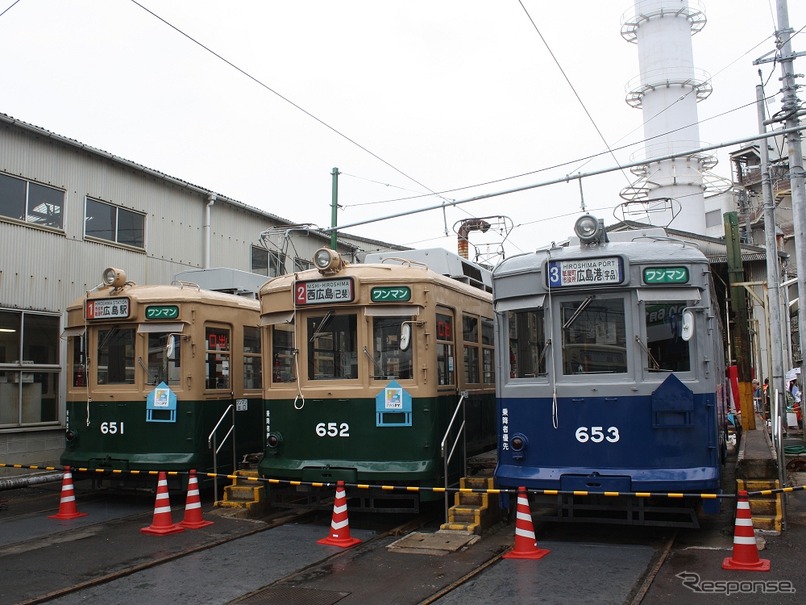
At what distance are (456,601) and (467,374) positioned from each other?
4721 millimetres

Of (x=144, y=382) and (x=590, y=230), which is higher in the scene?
(x=590, y=230)

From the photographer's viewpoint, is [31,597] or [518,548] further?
[518,548]

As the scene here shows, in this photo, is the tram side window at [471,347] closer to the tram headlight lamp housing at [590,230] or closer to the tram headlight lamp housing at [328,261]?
the tram headlight lamp housing at [328,261]

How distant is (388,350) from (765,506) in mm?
4551

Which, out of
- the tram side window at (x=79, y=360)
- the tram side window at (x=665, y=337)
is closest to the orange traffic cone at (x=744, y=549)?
the tram side window at (x=665, y=337)

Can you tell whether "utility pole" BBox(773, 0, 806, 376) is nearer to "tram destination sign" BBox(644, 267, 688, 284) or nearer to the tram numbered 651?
"tram destination sign" BBox(644, 267, 688, 284)

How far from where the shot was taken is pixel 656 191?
44.7m

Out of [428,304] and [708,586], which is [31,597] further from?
[708,586]

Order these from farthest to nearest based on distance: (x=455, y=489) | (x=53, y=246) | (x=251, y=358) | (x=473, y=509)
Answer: (x=53, y=246) < (x=251, y=358) < (x=455, y=489) < (x=473, y=509)

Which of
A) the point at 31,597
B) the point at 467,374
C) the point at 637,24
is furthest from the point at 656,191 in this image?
the point at 31,597

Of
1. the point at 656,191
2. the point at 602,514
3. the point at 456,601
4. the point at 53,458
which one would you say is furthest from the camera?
the point at 656,191

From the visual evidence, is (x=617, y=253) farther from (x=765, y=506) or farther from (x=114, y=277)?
(x=114, y=277)

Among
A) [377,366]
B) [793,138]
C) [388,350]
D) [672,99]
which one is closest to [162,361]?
[377,366]

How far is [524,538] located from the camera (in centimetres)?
768
